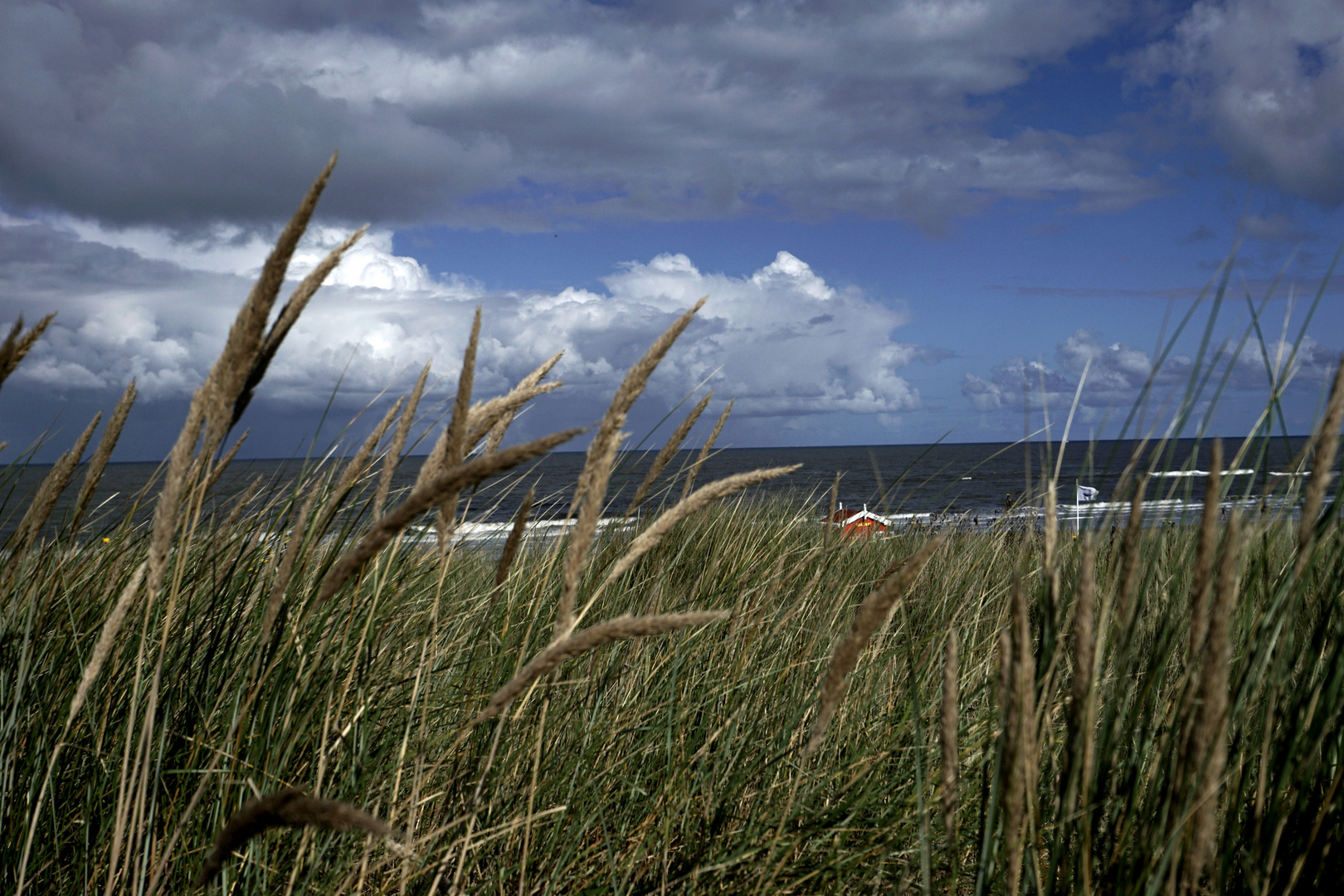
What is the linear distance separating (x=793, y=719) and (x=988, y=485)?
35575mm

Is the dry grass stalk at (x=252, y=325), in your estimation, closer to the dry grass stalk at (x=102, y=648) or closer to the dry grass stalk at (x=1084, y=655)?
the dry grass stalk at (x=102, y=648)

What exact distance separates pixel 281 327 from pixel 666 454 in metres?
0.92

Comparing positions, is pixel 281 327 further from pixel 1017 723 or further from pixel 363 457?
pixel 1017 723

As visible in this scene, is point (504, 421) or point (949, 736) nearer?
point (949, 736)

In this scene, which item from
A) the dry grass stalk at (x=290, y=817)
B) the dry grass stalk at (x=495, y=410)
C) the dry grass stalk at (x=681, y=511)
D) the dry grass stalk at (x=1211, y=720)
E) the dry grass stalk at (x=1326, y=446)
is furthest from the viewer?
the dry grass stalk at (x=495, y=410)

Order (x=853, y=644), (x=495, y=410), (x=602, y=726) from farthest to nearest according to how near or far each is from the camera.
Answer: (x=602, y=726), (x=495, y=410), (x=853, y=644)

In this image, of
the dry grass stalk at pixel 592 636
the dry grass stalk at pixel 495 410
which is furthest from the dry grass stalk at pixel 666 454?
the dry grass stalk at pixel 592 636

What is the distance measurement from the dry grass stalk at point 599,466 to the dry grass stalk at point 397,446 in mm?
417

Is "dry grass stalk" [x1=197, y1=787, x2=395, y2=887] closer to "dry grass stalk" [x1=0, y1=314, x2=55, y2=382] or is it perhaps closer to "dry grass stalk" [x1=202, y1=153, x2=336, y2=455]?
"dry grass stalk" [x1=202, y1=153, x2=336, y2=455]

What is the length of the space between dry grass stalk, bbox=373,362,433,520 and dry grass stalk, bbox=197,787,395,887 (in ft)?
2.71

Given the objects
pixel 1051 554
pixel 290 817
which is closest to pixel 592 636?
pixel 290 817

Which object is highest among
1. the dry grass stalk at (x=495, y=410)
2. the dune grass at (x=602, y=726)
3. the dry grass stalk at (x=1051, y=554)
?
the dry grass stalk at (x=495, y=410)

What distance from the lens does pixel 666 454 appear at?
193 centimetres

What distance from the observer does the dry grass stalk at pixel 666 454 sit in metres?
1.83
